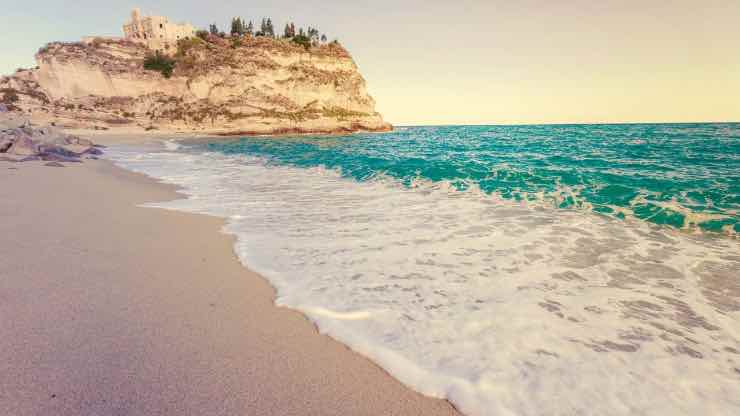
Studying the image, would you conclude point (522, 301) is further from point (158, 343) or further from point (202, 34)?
point (202, 34)

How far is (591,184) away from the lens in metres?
9.38

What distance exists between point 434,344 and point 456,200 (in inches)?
245

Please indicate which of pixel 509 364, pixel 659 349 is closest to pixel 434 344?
pixel 509 364

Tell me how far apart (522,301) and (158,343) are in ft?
10.1

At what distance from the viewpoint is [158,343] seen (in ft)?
7.42

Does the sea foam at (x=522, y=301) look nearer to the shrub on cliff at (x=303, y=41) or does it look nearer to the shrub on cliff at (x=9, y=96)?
the shrub on cliff at (x=9, y=96)

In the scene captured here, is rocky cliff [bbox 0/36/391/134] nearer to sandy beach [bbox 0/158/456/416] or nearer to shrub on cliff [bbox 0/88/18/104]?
shrub on cliff [bbox 0/88/18/104]

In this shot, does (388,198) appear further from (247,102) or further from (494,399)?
(247,102)

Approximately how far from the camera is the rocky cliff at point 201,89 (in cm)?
5459

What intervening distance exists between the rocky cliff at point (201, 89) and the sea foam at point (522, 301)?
205 ft

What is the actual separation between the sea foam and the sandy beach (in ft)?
0.99

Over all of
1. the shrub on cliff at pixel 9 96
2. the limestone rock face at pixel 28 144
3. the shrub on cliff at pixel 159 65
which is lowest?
the limestone rock face at pixel 28 144

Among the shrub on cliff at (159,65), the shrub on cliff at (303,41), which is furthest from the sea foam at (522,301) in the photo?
the shrub on cliff at (303,41)

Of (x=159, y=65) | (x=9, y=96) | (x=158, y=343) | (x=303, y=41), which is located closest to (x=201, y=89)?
(x=159, y=65)
